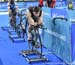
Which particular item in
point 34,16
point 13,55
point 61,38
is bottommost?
point 13,55

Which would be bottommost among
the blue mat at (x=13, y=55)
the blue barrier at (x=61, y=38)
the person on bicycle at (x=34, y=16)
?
the blue mat at (x=13, y=55)

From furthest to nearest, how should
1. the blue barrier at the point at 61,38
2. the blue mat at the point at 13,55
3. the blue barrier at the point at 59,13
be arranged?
the blue barrier at the point at 59,13
the blue mat at the point at 13,55
the blue barrier at the point at 61,38

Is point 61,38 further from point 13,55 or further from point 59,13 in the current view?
point 59,13

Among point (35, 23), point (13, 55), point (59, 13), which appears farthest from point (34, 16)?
point (59, 13)

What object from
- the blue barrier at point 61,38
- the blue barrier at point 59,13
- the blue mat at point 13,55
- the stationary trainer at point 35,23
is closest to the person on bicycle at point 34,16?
the stationary trainer at point 35,23

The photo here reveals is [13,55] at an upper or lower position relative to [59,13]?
lower

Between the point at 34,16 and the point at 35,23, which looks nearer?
the point at 35,23

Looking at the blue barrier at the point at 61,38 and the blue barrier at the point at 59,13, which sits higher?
the blue barrier at the point at 61,38

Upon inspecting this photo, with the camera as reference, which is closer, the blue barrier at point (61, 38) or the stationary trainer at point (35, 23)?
the blue barrier at point (61, 38)

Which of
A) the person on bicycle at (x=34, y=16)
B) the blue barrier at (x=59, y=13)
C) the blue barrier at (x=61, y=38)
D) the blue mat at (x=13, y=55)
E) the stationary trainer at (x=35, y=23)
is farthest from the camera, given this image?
the blue barrier at (x=59, y=13)

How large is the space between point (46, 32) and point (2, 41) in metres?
2.76

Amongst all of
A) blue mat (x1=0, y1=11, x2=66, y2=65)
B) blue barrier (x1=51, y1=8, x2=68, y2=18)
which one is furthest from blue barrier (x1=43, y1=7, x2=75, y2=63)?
blue barrier (x1=51, y1=8, x2=68, y2=18)

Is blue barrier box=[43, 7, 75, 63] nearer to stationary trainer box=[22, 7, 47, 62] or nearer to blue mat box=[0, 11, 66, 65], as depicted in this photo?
blue mat box=[0, 11, 66, 65]

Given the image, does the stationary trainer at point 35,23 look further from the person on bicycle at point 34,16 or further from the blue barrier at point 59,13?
the blue barrier at point 59,13
